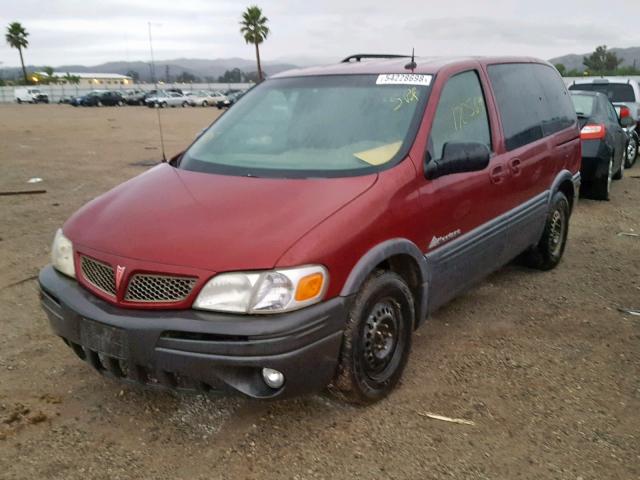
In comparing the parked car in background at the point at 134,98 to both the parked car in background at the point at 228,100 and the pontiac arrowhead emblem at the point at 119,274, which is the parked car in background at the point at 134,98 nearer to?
the parked car in background at the point at 228,100

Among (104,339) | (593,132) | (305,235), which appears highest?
(305,235)

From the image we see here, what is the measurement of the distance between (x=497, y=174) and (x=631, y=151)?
353 inches

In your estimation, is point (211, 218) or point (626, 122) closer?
point (211, 218)

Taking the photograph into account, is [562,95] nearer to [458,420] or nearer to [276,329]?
[458,420]

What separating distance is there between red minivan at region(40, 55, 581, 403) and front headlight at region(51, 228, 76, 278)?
0.01 metres

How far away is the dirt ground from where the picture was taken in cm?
274

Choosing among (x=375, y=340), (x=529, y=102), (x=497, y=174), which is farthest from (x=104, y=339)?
(x=529, y=102)

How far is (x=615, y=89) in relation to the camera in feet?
44.8

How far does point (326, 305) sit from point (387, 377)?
773 mm

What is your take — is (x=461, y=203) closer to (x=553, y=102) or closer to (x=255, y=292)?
(x=255, y=292)

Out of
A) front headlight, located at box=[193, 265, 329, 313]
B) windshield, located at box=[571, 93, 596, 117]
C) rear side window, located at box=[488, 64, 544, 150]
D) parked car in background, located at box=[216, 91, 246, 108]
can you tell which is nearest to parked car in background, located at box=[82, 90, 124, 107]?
parked car in background, located at box=[216, 91, 246, 108]

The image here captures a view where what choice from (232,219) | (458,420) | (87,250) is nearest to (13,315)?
(87,250)

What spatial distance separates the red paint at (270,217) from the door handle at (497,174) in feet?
0.41

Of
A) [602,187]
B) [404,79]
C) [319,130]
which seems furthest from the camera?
[602,187]
